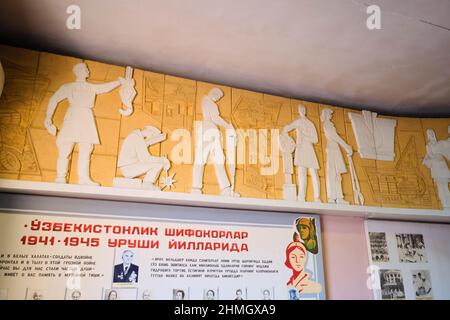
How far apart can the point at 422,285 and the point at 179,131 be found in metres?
2.44

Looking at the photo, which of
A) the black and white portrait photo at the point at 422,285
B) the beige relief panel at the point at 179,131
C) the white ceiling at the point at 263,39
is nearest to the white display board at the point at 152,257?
the beige relief panel at the point at 179,131

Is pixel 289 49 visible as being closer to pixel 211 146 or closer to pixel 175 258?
pixel 211 146

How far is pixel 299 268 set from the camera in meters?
2.74

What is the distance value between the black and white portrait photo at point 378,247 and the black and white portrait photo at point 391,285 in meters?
0.11

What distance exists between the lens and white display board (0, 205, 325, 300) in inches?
85.6

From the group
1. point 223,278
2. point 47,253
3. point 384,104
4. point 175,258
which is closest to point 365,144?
point 384,104

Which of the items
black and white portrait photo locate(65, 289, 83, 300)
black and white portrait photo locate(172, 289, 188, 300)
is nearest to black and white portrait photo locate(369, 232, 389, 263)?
black and white portrait photo locate(172, 289, 188, 300)

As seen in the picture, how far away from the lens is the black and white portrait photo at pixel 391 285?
2.92 m

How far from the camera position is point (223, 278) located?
2.54m

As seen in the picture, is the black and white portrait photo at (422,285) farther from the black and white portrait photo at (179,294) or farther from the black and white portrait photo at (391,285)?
the black and white portrait photo at (179,294)

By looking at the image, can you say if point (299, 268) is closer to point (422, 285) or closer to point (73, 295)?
point (422, 285)

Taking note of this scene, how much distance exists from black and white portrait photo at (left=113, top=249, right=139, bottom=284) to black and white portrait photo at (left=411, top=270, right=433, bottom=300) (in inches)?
91.4
